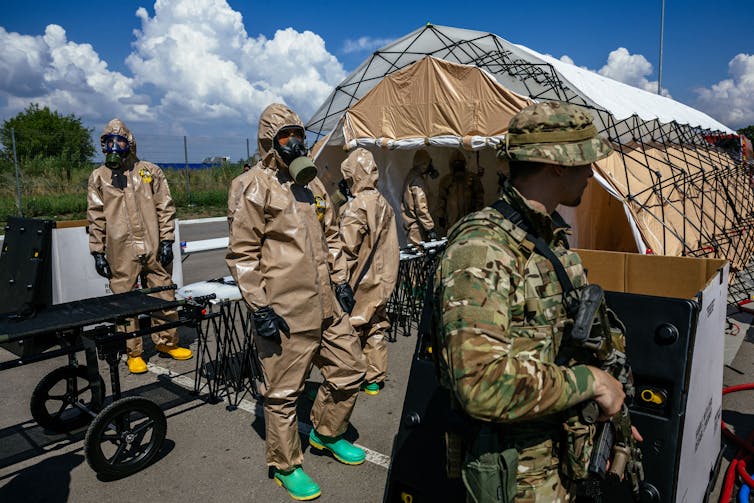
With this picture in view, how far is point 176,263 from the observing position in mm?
6891

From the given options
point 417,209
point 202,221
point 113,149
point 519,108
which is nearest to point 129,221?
point 113,149

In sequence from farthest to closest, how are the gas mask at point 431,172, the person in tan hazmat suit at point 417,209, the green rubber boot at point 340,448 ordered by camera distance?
the gas mask at point 431,172, the person in tan hazmat suit at point 417,209, the green rubber boot at point 340,448

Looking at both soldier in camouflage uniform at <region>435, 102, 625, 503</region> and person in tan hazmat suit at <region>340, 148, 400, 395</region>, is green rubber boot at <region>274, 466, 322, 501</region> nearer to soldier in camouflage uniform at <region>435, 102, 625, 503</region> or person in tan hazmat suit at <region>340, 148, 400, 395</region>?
person in tan hazmat suit at <region>340, 148, 400, 395</region>

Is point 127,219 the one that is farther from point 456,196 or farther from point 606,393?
point 456,196

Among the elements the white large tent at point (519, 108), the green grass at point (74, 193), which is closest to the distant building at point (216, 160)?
the green grass at point (74, 193)

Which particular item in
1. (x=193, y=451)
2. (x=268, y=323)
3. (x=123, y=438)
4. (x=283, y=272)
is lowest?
(x=193, y=451)

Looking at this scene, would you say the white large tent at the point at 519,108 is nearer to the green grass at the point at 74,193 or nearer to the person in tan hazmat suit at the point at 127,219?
the person in tan hazmat suit at the point at 127,219

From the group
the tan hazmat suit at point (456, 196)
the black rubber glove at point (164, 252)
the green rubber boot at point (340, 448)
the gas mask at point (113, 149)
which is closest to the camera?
the green rubber boot at point (340, 448)

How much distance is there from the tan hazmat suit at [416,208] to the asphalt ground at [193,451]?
330 centimetres

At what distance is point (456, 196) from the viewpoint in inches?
372

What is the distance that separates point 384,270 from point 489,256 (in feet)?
11.0

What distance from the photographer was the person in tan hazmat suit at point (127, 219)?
515 cm

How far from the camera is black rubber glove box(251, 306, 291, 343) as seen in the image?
9.87 feet

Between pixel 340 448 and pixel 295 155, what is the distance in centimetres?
199
